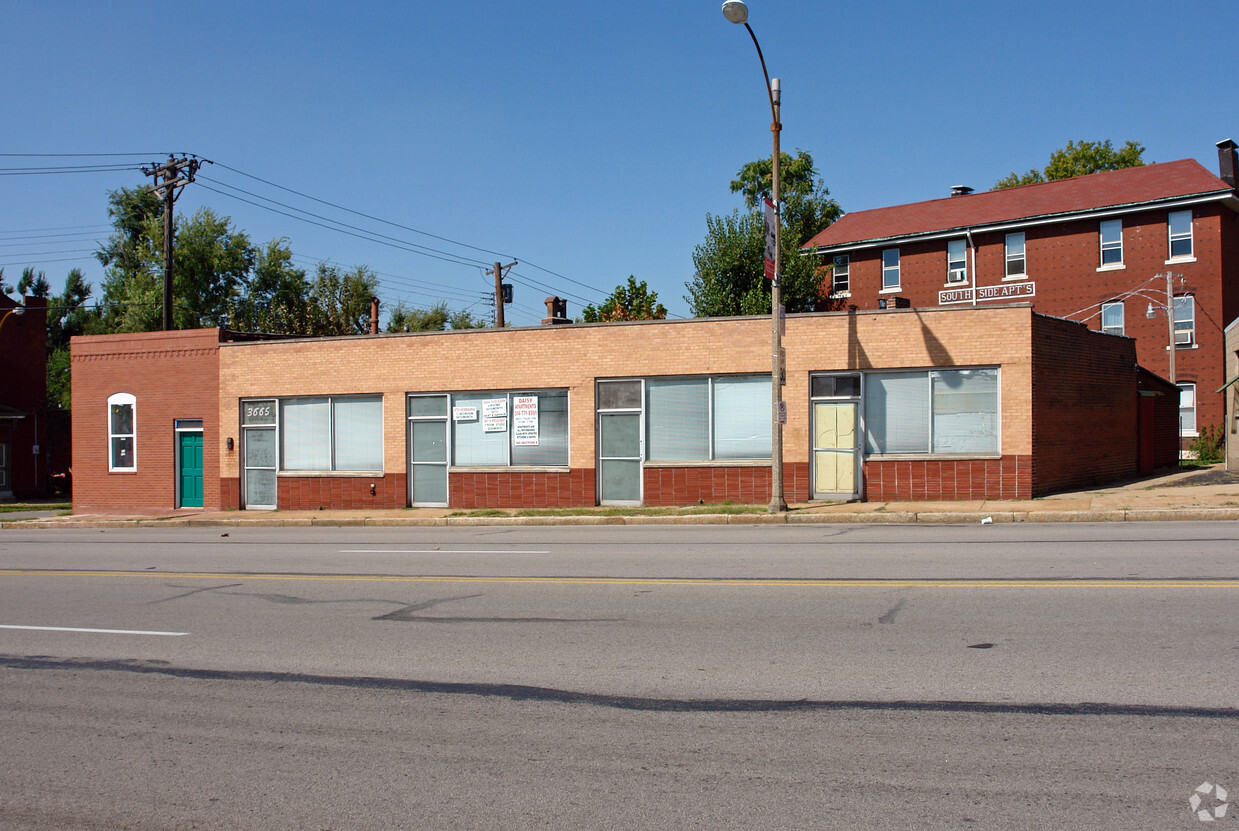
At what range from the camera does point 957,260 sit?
41.1 meters

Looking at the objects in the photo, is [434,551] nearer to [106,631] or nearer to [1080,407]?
[106,631]

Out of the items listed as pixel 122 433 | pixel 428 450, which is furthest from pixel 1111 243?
pixel 122 433

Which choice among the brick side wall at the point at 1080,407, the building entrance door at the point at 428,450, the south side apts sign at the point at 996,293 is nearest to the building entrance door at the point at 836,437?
the south side apts sign at the point at 996,293

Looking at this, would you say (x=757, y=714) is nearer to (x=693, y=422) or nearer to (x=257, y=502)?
(x=693, y=422)

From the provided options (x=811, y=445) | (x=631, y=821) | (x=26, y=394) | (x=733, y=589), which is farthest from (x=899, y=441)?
(x=26, y=394)

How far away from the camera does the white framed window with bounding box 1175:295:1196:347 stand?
35.8 meters

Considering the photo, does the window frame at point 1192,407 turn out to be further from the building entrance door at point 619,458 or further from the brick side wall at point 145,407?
the brick side wall at point 145,407

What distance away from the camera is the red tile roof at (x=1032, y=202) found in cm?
3643

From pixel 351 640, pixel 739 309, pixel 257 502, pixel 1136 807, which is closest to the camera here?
pixel 1136 807

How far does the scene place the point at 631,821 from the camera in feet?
14.2

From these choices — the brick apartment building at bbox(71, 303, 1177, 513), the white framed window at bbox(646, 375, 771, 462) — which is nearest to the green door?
the brick apartment building at bbox(71, 303, 1177, 513)

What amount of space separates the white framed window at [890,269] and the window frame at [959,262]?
7.49 feet

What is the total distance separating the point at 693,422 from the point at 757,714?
15528 millimetres

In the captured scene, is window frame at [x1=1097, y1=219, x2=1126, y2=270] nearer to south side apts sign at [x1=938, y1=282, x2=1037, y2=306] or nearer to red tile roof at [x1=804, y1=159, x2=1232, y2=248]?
red tile roof at [x1=804, y1=159, x2=1232, y2=248]
